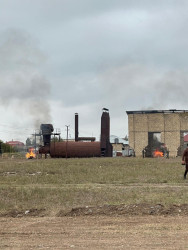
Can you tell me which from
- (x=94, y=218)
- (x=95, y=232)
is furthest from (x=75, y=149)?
(x=95, y=232)

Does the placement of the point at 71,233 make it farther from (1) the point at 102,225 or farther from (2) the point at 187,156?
(2) the point at 187,156

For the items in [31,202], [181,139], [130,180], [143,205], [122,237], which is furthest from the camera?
[181,139]

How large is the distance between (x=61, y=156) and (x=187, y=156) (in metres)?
31.8

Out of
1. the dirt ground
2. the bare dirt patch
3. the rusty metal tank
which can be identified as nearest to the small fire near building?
the rusty metal tank

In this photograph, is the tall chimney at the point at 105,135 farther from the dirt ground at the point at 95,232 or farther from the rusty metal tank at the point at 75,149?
the dirt ground at the point at 95,232

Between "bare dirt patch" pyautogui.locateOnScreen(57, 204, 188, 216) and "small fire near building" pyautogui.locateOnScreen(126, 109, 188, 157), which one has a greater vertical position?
"small fire near building" pyautogui.locateOnScreen(126, 109, 188, 157)

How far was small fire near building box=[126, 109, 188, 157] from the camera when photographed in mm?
71938

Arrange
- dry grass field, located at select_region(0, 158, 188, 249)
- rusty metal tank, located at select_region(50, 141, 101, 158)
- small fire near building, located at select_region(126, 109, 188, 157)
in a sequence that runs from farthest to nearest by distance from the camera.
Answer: small fire near building, located at select_region(126, 109, 188, 157) < rusty metal tank, located at select_region(50, 141, 101, 158) < dry grass field, located at select_region(0, 158, 188, 249)

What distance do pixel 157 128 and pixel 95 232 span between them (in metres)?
64.3

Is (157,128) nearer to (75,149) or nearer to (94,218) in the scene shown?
(75,149)

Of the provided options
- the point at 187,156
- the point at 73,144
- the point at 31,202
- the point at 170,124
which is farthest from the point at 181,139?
the point at 31,202

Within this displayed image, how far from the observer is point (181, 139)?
72.1 m

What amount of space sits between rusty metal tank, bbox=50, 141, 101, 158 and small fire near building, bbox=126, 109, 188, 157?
1956cm

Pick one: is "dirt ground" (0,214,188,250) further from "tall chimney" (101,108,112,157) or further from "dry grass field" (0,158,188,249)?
"tall chimney" (101,108,112,157)
